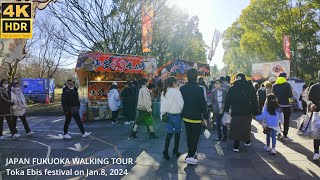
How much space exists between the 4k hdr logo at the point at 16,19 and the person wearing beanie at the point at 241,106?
5.71 m

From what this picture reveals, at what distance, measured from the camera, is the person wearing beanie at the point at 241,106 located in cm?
674

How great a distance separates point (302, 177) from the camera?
16.6 feet

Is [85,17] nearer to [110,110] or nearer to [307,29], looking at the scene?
[110,110]

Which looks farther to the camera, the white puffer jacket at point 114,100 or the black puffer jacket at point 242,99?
the white puffer jacket at point 114,100

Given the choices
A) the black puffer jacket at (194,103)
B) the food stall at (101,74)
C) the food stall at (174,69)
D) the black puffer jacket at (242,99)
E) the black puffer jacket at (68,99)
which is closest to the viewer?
the black puffer jacket at (194,103)

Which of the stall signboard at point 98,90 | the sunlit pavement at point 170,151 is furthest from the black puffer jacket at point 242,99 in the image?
the stall signboard at point 98,90

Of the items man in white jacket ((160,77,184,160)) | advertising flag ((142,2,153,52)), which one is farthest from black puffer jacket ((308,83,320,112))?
advertising flag ((142,2,153,52))

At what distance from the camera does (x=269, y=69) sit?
2467 centimetres

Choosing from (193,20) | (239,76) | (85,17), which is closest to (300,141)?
(239,76)

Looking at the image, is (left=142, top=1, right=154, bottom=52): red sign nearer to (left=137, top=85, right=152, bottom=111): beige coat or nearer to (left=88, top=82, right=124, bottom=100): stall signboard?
(left=88, top=82, right=124, bottom=100): stall signboard

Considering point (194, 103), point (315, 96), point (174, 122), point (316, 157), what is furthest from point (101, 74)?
point (316, 157)

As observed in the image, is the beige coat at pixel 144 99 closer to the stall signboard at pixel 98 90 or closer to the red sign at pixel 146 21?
the stall signboard at pixel 98 90

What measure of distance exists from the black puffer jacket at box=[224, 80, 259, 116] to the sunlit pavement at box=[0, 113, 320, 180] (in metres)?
1.02

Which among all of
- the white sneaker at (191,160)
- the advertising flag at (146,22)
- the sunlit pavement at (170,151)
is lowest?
Answer: the sunlit pavement at (170,151)
